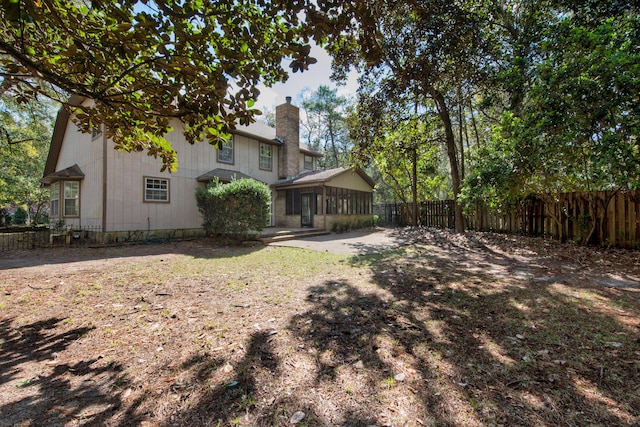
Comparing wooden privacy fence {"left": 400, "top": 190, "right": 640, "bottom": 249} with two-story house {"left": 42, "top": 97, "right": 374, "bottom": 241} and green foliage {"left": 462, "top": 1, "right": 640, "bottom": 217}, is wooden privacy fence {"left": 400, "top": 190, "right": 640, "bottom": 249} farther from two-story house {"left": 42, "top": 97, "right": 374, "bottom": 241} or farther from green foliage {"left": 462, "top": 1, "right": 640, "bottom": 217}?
two-story house {"left": 42, "top": 97, "right": 374, "bottom": 241}

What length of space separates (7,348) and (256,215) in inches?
280

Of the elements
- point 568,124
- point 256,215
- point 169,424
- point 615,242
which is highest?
point 568,124

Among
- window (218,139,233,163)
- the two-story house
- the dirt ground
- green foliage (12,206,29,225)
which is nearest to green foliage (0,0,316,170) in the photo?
the dirt ground

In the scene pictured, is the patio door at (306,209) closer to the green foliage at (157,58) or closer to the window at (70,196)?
the window at (70,196)

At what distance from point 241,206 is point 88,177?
716 cm

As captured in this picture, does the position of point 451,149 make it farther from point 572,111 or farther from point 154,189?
point 154,189

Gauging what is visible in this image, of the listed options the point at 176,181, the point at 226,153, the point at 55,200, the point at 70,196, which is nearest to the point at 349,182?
the point at 226,153

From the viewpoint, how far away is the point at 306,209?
1524 cm

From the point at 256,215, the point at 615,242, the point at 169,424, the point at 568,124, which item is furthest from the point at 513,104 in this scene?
the point at 169,424

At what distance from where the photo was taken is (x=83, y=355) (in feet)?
8.45

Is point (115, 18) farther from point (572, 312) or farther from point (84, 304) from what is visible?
point (572, 312)

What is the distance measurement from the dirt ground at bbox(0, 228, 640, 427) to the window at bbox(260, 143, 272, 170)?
1084cm

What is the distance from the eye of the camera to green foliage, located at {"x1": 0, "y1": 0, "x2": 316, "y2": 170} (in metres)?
2.72

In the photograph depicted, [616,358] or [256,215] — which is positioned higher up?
[256,215]
